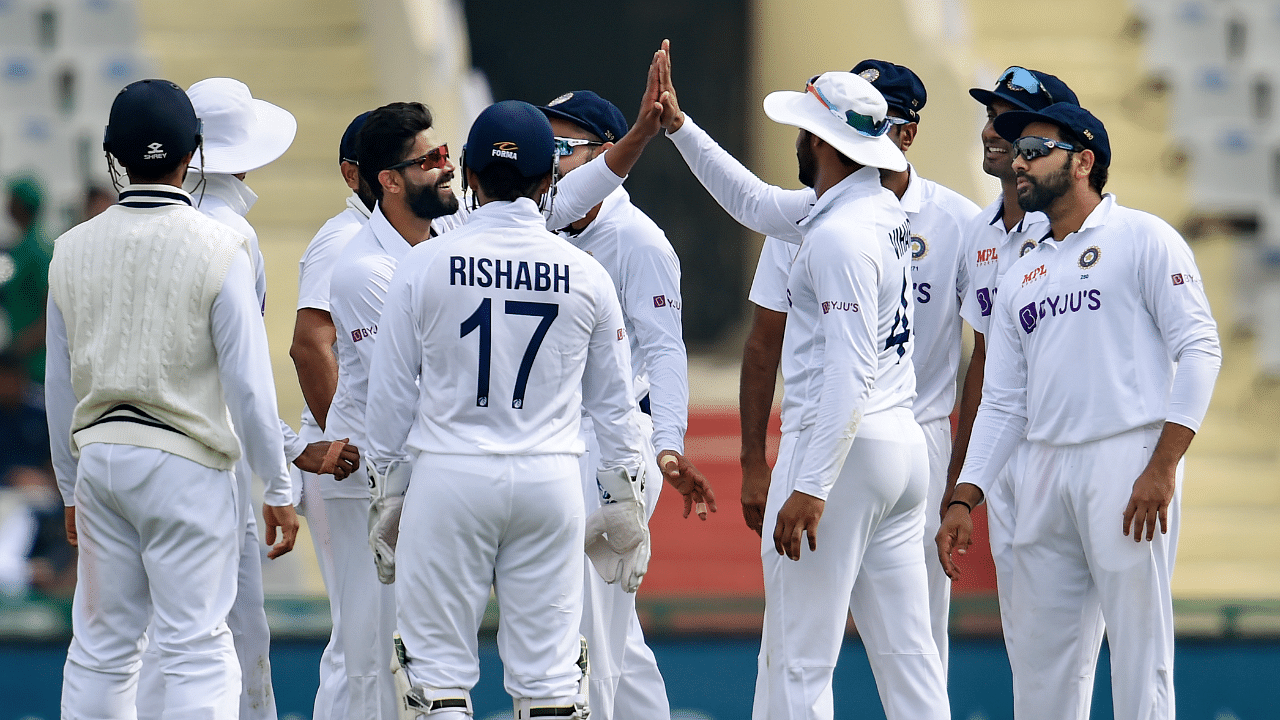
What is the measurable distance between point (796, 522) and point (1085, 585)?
2.63ft

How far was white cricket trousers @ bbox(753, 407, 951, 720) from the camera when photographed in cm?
368

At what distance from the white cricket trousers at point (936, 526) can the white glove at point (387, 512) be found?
1.54m

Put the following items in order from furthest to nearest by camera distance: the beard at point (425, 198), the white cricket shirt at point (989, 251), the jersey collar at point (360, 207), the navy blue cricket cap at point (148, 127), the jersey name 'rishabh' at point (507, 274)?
the jersey collar at point (360, 207) < the white cricket shirt at point (989, 251) < the beard at point (425, 198) < the navy blue cricket cap at point (148, 127) < the jersey name 'rishabh' at point (507, 274)

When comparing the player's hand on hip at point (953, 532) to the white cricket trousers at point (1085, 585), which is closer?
the white cricket trousers at point (1085, 585)

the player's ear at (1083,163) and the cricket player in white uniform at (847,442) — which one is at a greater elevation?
the player's ear at (1083,163)

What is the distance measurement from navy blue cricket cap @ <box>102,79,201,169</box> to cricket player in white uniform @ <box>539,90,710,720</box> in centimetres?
109

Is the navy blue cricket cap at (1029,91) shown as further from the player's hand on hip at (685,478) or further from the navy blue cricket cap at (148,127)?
the navy blue cricket cap at (148,127)

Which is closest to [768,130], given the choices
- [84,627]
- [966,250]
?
[966,250]

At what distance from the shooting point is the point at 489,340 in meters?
3.28

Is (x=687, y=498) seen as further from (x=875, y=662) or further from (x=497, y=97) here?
(x=497, y=97)

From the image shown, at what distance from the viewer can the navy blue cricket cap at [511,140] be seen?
3375mm

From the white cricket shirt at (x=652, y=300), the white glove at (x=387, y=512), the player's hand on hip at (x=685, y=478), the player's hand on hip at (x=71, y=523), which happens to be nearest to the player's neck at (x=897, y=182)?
the white cricket shirt at (x=652, y=300)

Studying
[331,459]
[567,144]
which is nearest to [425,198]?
[567,144]

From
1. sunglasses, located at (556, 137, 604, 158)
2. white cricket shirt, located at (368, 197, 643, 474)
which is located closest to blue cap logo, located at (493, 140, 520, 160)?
white cricket shirt, located at (368, 197, 643, 474)
